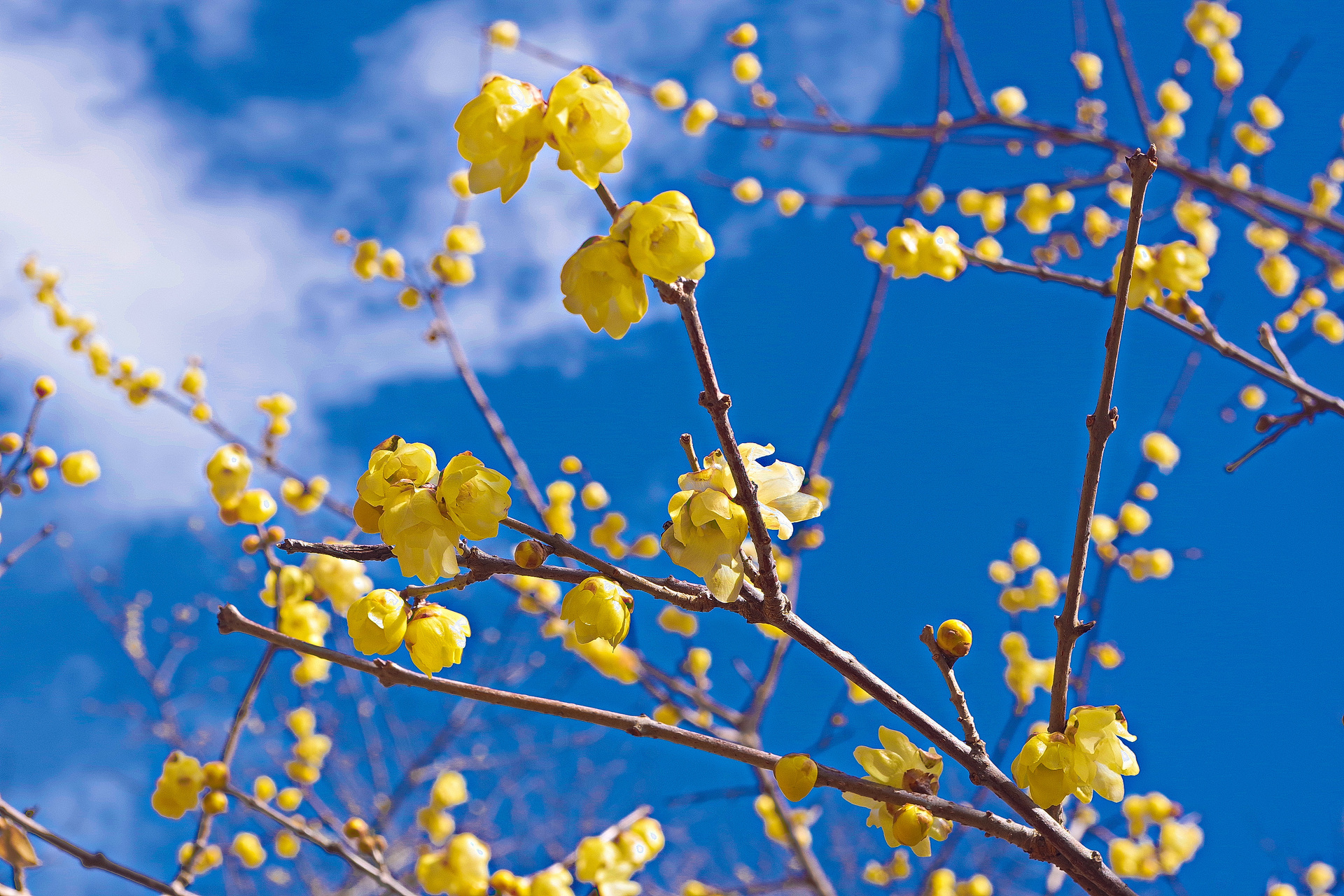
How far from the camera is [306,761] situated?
4.19 meters

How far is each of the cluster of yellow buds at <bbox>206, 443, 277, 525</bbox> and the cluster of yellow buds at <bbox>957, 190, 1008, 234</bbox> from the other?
3.27 m

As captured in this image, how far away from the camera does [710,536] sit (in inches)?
48.4

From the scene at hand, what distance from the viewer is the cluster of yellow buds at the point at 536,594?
319cm

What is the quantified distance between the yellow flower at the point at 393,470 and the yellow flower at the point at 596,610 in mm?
302

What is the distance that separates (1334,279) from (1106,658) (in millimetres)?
2249

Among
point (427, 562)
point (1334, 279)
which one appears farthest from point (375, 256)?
point (1334, 279)

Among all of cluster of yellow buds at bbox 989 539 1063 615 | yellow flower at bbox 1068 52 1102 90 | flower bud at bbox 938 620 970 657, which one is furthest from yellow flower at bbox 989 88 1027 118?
flower bud at bbox 938 620 970 657

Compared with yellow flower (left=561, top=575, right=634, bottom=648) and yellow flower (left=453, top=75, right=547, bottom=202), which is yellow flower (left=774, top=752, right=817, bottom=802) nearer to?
yellow flower (left=561, top=575, right=634, bottom=648)

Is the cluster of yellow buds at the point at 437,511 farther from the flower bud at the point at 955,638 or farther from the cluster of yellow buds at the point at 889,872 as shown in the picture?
the cluster of yellow buds at the point at 889,872

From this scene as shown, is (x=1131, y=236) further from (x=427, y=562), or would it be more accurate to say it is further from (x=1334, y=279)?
(x=1334, y=279)

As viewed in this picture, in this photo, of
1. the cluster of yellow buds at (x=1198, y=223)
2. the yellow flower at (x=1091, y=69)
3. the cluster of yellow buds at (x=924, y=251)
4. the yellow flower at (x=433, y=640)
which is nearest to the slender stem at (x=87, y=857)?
the yellow flower at (x=433, y=640)

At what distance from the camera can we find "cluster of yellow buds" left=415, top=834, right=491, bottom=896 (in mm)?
2391

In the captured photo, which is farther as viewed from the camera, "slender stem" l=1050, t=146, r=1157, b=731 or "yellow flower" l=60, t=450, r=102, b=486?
"yellow flower" l=60, t=450, r=102, b=486

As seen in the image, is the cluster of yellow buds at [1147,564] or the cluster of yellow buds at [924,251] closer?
the cluster of yellow buds at [924,251]
